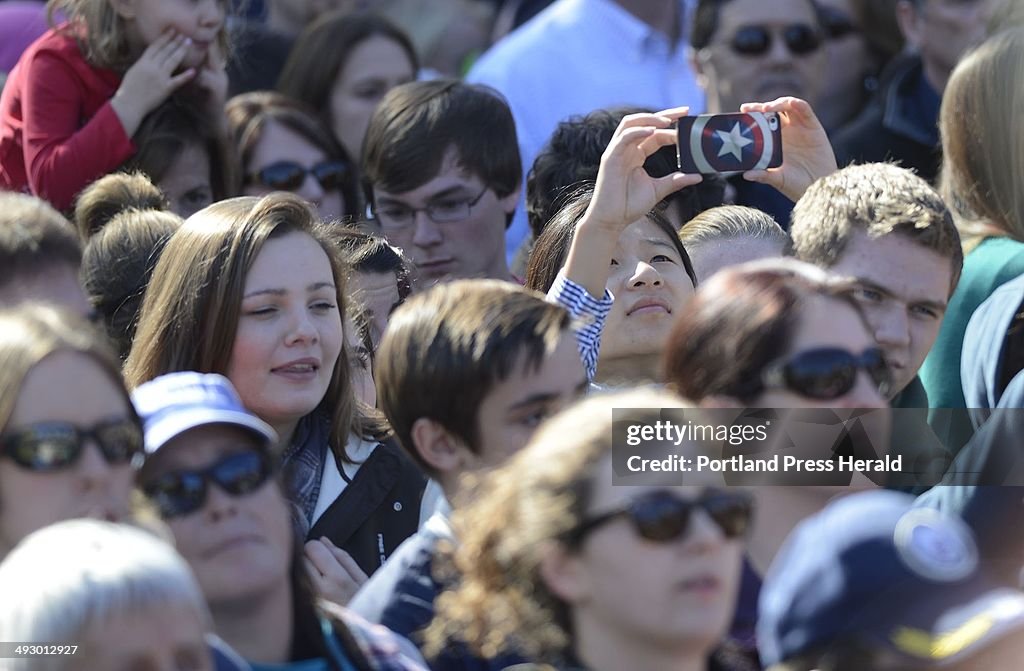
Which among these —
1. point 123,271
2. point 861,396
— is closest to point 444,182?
point 123,271

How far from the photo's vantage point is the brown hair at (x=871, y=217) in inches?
139

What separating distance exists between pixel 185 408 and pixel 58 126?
218cm

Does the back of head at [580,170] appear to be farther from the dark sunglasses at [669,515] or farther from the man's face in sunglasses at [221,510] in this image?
the dark sunglasses at [669,515]

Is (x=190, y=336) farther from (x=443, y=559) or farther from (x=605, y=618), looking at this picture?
(x=605, y=618)

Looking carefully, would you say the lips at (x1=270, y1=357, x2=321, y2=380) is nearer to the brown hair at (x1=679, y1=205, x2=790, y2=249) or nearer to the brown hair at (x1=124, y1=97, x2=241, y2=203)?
the brown hair at (x1=679, y1=205, x2=790, y2=249)

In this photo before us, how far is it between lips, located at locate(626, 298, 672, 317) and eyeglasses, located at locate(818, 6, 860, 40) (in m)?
3.13

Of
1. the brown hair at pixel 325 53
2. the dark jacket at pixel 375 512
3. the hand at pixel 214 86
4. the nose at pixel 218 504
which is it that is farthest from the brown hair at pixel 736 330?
the brown hair at pixel 325 53

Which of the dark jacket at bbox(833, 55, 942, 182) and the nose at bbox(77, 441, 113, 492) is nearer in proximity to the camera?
the nose at bbox(77, 441, 113, 492)

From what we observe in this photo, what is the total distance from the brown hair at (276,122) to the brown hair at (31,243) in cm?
178

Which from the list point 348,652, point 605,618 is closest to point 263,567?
point 348,652

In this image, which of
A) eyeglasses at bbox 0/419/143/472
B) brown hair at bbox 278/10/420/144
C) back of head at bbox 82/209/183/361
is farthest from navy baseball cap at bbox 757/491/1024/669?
brown hair at bbox 278/10/420/144

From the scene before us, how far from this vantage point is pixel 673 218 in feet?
14.9

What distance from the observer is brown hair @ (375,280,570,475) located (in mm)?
2965

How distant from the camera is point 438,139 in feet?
16.3
